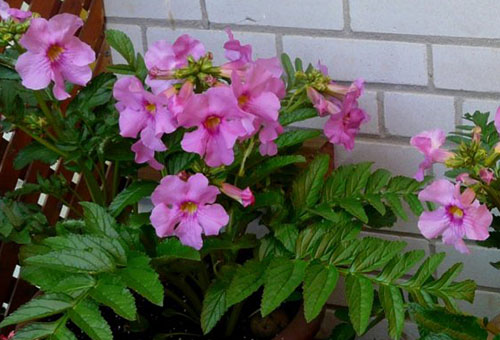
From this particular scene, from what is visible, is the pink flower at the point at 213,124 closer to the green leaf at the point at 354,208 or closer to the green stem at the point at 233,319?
the green leaf at the point at 354,208

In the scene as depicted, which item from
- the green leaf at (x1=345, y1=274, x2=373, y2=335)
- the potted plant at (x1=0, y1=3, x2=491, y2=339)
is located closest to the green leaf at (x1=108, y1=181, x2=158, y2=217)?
the potted plant at (x1=0, y1=3, x2=491, y2=339)

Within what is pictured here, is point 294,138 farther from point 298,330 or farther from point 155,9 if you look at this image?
point 155,9

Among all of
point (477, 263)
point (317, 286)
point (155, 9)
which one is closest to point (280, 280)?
point (317, 286)

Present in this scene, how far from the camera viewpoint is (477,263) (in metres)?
1.76

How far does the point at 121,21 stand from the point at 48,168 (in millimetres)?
343

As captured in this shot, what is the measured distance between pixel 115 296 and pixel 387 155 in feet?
2.34

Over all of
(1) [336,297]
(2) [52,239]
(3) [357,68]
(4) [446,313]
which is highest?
(3) [357,68]

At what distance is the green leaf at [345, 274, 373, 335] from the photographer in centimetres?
127

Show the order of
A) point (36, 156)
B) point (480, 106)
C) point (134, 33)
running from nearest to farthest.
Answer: point (36, 156), point (480, 106), point (134, 33)

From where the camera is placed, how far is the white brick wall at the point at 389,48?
159cm

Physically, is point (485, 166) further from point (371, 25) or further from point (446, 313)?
point (371, 25)

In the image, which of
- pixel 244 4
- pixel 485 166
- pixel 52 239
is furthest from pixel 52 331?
pixel 244 4

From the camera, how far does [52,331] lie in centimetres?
123

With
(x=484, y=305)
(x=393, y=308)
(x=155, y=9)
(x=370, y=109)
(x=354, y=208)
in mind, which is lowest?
(x=484, y=305)
